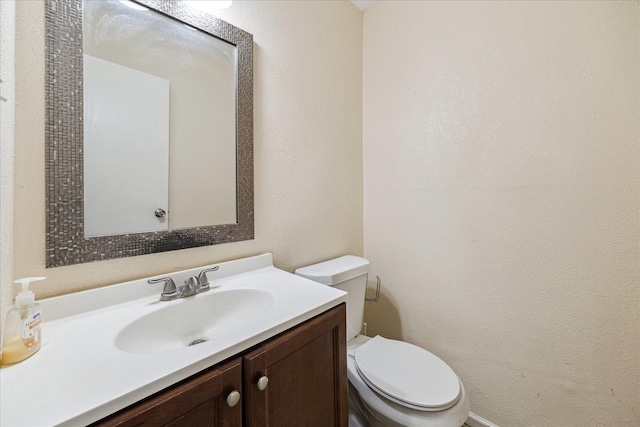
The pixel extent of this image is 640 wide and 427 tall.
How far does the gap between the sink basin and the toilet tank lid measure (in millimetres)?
338

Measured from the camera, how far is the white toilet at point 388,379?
89 cm

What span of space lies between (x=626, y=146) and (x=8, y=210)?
186 cm

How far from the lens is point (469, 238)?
4.12 feet

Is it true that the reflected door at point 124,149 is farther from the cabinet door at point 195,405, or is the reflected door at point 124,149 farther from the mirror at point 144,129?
the cabinet door at point 195,405

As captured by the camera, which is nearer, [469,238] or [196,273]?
[196,273]

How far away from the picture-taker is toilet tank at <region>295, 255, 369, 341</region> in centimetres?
118

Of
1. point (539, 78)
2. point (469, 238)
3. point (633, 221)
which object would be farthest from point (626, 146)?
point (469, 238)

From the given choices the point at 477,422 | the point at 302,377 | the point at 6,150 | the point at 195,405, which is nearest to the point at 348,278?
the point at 302,377

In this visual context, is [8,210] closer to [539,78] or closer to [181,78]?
[181,78]

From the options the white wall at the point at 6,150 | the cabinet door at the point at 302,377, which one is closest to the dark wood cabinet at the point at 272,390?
the cabinet door at the point at 302,377

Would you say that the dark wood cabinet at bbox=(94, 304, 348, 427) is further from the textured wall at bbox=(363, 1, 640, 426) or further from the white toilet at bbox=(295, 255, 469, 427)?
the textured wall at bbox=(363, 1, 640, 426)

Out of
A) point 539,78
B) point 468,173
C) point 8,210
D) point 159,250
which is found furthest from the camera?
point 468,173

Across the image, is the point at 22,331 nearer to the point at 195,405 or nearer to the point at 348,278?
the point at 195,405

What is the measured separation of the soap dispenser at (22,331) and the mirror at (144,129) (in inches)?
6.9
